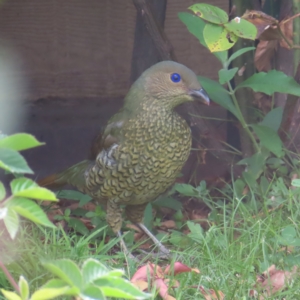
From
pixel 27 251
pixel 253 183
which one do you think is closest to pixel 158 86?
pixel 253 183

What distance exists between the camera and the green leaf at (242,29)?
237cm

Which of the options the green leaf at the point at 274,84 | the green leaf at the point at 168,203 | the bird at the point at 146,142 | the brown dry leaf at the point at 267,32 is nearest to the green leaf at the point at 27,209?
the brown dry leaf at the point at 267,32

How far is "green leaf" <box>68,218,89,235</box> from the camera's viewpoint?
3387mm

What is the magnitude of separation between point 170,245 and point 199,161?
87 centimetres

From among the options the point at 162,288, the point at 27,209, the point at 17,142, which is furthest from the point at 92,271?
the point at 162,288

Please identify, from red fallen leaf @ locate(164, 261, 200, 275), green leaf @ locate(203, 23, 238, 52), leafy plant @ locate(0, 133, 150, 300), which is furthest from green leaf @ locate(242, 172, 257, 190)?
leafy plant @ locate(0, 133, 150, 300)

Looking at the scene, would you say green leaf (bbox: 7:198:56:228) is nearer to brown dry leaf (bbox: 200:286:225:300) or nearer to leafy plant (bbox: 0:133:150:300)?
leafy plant (bbox: 0:133:150:300)

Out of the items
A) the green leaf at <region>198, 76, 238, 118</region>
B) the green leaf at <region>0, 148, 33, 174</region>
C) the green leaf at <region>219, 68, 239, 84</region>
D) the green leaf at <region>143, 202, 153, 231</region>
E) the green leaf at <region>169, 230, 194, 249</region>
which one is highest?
the green leaf at <region>0, 148, 33, 174</region>

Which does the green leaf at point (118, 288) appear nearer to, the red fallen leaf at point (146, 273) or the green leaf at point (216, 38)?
the red fallen leaf at point (146, 273)

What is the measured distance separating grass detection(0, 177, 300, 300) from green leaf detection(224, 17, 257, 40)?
976mm

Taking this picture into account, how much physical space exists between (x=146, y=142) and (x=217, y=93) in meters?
0.65

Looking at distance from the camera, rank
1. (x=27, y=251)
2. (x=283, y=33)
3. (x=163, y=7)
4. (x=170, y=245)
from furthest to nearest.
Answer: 1. (x=163, y=7)
2. (x=170, y=245)
3. (x=283, y=33)
4. (x=27, y=251)

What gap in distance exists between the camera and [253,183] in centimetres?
355

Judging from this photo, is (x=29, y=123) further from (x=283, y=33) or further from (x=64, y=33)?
(x=283, y=33)
